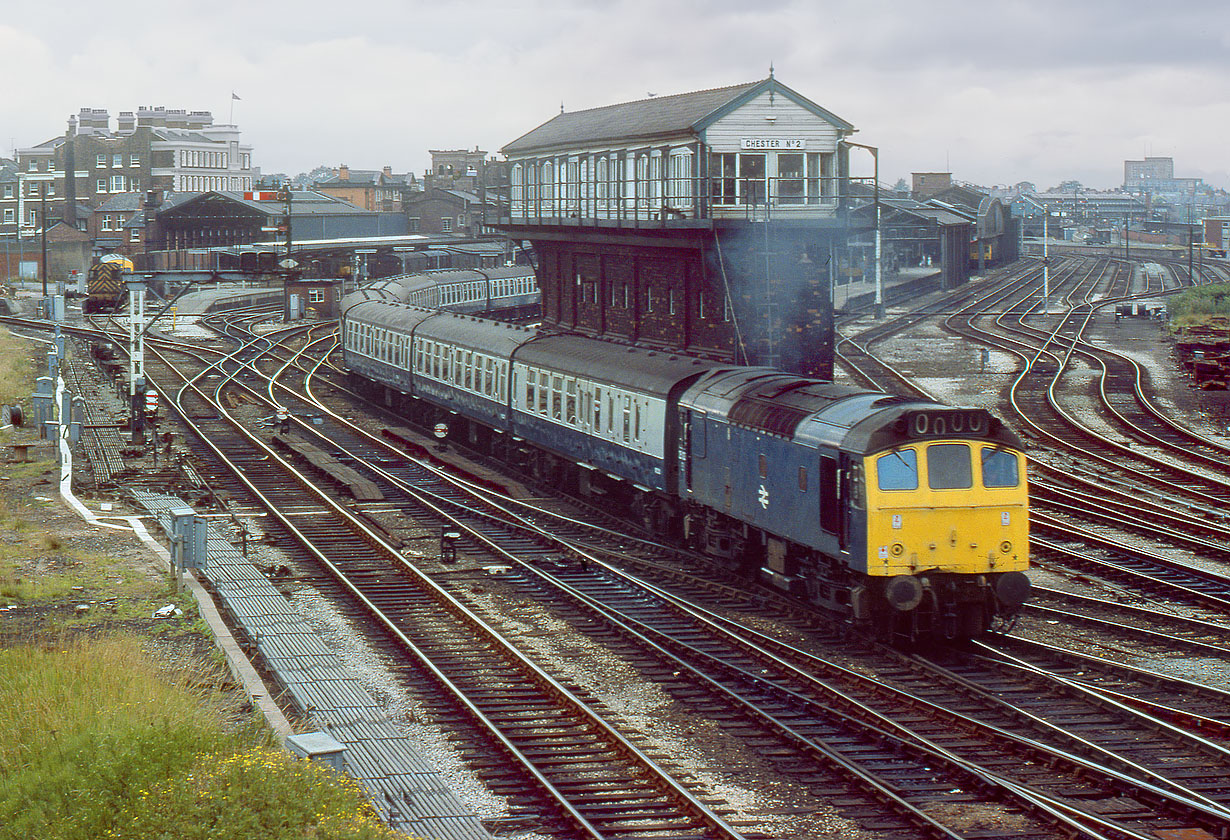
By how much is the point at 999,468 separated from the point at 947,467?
0.65 metres

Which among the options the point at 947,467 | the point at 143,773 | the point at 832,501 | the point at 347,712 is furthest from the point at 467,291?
the point at 143,773

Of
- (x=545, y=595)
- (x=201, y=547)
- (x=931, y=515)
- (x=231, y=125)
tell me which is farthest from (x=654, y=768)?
(x=231, y=125)

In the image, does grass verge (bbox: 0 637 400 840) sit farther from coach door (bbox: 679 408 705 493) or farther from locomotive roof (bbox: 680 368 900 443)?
coach door (bbox: 679 408 705 493)

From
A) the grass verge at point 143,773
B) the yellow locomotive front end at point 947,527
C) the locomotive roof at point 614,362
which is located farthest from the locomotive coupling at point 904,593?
the locomotive roof at point 614,362

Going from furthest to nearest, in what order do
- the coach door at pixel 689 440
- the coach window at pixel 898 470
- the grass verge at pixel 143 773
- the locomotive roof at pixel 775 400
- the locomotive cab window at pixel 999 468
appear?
the coach door at pixel 689 440 < the locomotive roof at pixel 775 400 < the locomotive cab window at pixel 999 468 < the coach window at pixel 898 470 < the grass verge at pixel 143 773

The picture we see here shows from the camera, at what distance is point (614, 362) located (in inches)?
1097

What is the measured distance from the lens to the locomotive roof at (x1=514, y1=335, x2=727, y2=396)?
25.1 meters

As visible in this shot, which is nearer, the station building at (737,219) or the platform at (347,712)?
the platform at (347,712)

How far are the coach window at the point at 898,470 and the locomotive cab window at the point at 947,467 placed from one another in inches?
7.5

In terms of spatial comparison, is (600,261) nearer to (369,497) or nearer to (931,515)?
(369,497)

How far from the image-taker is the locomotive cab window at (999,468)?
17.0 metres

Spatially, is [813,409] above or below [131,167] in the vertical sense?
below

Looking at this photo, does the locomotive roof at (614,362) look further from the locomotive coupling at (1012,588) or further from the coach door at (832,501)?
the locomotive coupling at (1012,588)

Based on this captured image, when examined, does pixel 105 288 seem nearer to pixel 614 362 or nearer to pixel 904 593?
pixel 614 362
